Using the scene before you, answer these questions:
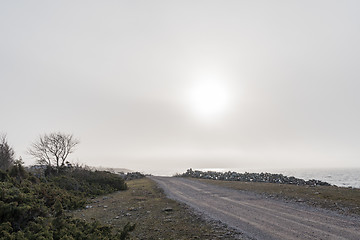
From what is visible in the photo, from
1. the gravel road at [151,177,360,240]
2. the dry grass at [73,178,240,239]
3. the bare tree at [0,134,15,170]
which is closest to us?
the gravel road at [151,177,360,240]

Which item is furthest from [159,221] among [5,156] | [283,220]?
[5,156]

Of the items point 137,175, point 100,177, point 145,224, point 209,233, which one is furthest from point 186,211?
A: point 137,175

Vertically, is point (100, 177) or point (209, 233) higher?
point (100, 177)

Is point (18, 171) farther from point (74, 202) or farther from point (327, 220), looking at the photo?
point (327, 220)

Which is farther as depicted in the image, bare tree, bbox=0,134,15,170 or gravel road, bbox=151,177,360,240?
bare tree, bbox=0,134,15,170

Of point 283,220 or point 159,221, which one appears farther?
point 159,221

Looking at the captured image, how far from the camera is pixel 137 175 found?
53312 mm

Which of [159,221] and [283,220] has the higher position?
[283,220]

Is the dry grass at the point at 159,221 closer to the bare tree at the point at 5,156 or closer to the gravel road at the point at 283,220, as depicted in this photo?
the gravel road at the point at 283,220

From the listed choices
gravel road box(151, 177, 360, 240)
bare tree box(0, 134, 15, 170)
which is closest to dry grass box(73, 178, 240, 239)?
gravel road box(151, 177, 360, 240)

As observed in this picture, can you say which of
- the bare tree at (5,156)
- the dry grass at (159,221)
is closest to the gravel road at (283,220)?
the dry grass at (159,221)

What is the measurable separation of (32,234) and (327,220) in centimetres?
1435

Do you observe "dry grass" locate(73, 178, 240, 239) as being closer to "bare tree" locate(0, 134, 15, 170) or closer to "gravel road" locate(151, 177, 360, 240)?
"gravel road" locate(151, 177, 360, 240)

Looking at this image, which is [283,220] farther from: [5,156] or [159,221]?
[5,156]
